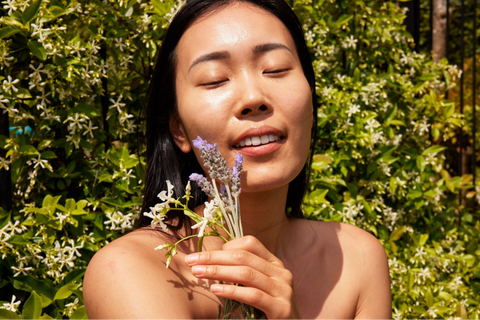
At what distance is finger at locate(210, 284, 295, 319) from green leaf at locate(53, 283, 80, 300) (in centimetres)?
105

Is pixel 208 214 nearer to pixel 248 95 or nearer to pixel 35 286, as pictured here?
pixel 248 95

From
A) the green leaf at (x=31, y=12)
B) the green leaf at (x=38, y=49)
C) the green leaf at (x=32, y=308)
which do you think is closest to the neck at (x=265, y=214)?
the green leaf at (x=32, y=308)

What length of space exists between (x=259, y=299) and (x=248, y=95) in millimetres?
670

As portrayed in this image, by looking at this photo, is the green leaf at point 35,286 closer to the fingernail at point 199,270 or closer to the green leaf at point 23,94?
the green leaf at point 23,94

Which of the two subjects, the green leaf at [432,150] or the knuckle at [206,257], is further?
the green leaf at [432,150]

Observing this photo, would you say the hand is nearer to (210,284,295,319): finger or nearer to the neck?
(210,284,295,319): finger

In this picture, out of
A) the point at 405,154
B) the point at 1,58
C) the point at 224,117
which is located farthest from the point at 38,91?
the point at 405,154

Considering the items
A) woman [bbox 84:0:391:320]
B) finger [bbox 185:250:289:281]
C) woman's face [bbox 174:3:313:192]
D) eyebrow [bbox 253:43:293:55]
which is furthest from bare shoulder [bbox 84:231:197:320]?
eyebrow [bbox 253:43:293:55]

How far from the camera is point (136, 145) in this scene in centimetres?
258

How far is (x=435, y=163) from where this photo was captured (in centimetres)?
313

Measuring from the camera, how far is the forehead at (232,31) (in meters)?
1.66

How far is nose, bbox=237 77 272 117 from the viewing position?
5.21 ft

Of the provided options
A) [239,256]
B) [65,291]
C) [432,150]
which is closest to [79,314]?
[65,291]

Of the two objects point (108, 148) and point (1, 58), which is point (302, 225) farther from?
point (1, 58)
